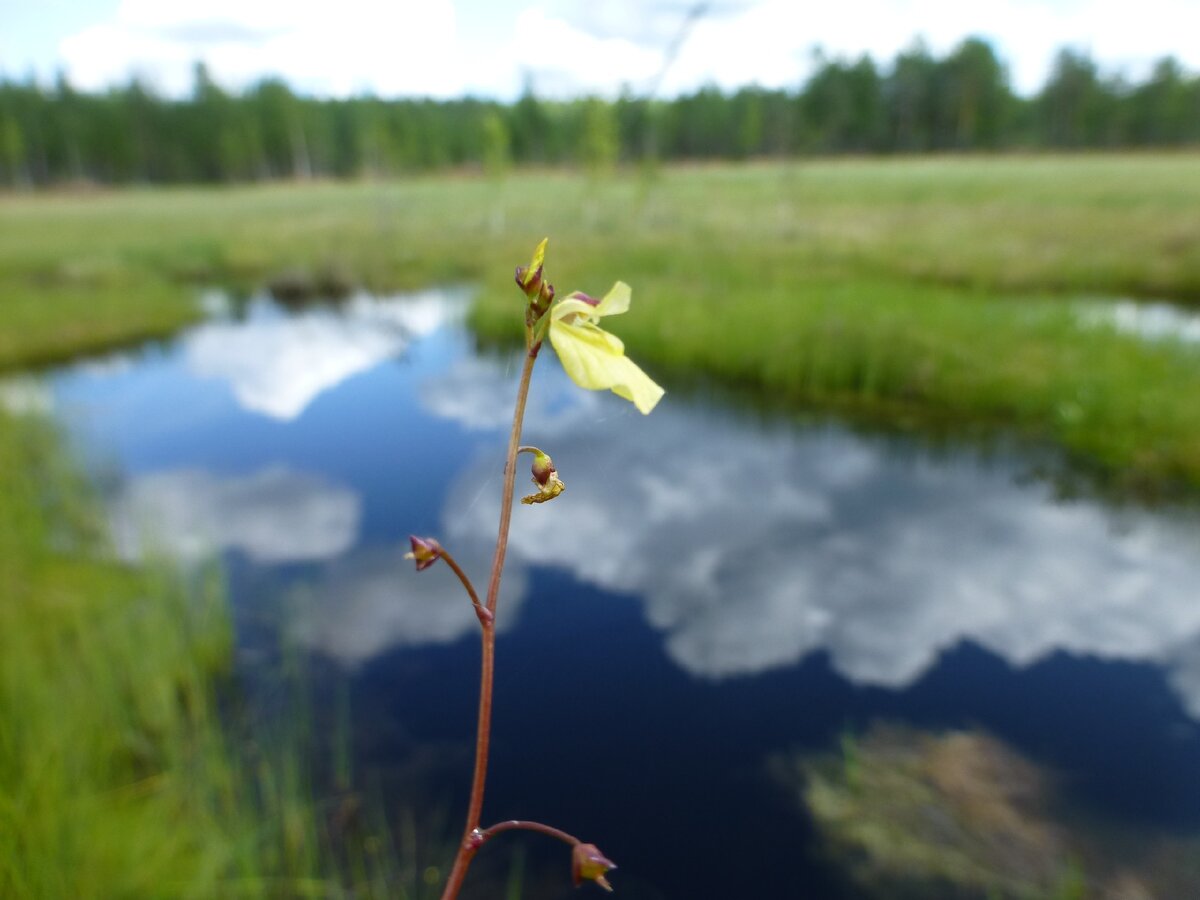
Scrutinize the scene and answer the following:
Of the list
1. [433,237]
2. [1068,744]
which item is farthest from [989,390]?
[433,237]

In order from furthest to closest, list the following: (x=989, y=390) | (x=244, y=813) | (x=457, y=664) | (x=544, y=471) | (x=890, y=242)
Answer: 1. (x=890, y=242)
2. (x=989, y=390)
3. (x=457, y=664)
4. (x=244, y=813)
5. (x=544, y=471)

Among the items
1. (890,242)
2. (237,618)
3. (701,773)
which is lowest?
(701,773)

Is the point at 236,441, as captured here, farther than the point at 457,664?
Yes

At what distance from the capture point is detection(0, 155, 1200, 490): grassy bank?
301 inches

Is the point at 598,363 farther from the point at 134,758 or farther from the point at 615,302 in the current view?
the point at 134,758

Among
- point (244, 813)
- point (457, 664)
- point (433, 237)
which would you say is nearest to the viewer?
point (244, 813)

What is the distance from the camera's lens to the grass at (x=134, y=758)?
2285 mm

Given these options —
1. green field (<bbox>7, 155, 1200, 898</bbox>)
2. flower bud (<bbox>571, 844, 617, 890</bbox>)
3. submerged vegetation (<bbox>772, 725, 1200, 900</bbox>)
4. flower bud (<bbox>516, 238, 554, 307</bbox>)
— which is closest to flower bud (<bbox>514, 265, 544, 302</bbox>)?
flower bud (<bbox>516, 238, 554, 307</bbox>)

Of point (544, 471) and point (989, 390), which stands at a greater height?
point (544, 471)

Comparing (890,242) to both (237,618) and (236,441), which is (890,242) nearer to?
(236,441)

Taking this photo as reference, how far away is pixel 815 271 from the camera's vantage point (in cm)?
1177

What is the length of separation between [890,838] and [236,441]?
743 centimetres

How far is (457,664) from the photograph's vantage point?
189 inches

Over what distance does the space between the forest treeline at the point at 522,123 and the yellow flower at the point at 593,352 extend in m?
22.4
